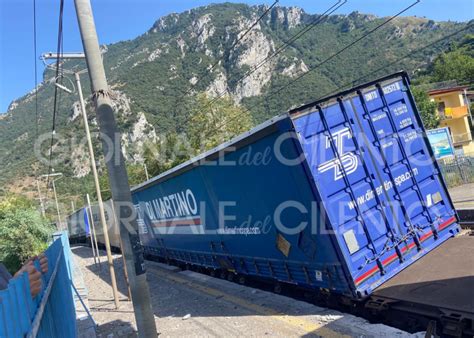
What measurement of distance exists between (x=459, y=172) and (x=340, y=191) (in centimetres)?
2258

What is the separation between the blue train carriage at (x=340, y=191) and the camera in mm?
6602

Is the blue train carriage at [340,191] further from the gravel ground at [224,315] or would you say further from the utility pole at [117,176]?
the utility pole at [117,176]

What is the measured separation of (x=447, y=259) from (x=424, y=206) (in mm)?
1254

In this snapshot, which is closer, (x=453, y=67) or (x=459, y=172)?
(x=459, y=172)

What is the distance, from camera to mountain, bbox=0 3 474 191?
72375mm

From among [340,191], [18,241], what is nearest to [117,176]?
[340,191]

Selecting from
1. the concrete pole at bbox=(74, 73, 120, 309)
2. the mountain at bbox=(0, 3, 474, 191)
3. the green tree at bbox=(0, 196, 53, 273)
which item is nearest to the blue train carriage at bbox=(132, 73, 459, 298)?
the concrete pole at bbox=(74, 73, 120, 309)

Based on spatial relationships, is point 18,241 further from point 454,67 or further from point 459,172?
point 454,67

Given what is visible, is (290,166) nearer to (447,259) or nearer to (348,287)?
(348,287)

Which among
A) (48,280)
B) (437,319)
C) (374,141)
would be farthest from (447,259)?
(48,280)

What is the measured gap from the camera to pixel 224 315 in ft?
25.7

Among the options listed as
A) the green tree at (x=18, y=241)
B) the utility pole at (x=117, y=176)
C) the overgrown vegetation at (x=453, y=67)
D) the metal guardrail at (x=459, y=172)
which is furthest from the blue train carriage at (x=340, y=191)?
the overgrown vegetation at (x=453, y=67)

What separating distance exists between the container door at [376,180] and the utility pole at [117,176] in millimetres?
2796

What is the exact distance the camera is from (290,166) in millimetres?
6812
